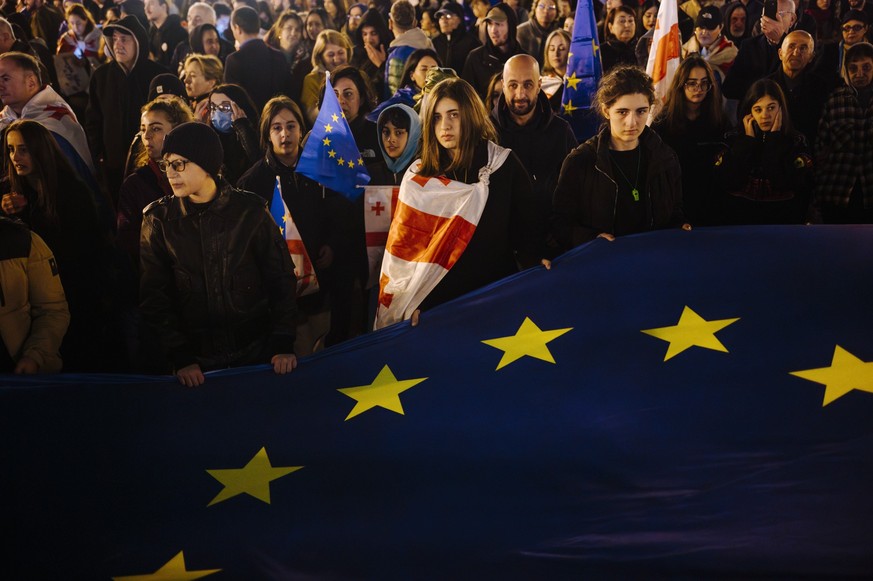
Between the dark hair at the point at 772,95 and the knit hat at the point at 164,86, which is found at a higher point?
the knit hat at the point at 164,86

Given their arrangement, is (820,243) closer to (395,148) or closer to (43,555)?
(395,148)

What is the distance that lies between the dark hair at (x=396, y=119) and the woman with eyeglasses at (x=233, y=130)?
1.10m

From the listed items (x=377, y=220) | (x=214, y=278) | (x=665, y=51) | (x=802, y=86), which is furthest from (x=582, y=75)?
(x=214, y=278)

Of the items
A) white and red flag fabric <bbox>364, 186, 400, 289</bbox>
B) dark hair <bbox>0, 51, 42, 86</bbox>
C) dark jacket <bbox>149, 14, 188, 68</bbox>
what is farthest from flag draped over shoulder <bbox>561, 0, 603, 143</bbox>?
dark jacket <bbox>149, 14, 188, 68</bbox>

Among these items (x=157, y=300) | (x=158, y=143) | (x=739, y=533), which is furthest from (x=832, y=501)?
(x=158, y=143)

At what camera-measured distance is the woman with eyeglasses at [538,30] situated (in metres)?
9.95

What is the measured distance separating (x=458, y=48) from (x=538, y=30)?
3.24 ft

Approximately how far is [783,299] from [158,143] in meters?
3.74

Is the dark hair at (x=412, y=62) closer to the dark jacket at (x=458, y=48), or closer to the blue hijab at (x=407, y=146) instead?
the dark jacket at (x=458, y=48)

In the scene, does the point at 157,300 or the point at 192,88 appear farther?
the point at 192,88

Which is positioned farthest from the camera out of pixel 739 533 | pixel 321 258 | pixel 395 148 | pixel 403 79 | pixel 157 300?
→ pixel 403 79

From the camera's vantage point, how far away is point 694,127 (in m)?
6.27

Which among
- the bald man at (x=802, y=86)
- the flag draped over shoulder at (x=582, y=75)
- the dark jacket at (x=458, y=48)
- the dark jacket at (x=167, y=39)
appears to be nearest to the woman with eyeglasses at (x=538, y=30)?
the dark jacket at (x=458, y=48)

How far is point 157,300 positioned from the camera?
3980 millimetres
